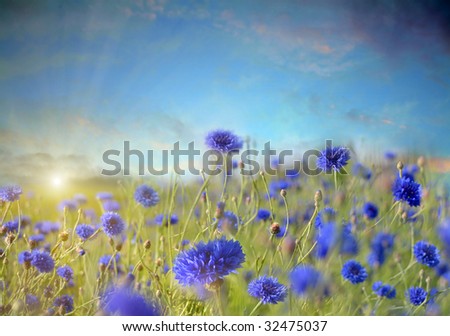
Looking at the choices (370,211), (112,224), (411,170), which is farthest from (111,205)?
(411,170)

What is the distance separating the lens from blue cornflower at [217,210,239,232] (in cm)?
107

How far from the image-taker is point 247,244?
108 centimetres

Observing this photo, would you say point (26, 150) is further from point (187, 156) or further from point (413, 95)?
Answer: point (413, 95)

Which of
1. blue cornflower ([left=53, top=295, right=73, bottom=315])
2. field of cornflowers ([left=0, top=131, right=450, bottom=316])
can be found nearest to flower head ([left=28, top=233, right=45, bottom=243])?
field of cornflowers ([left=0, top=131, right=450, bottom=316])

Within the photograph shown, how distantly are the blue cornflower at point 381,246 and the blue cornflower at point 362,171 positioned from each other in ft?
0.44

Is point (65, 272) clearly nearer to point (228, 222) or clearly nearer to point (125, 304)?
point (125, 304)

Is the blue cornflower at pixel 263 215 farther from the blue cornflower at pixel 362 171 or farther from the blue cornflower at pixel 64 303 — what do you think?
the blue cornflower at pixel 64 303

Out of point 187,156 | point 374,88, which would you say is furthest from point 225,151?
point 374,88

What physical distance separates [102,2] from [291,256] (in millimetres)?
641

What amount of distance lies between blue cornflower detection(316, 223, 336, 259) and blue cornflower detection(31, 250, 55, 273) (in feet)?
1.51

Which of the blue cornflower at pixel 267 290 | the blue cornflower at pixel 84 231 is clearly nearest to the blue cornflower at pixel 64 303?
the blue cornflower at pixel 84 231

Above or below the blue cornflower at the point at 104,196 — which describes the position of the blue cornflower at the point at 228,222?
below

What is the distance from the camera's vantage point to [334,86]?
1.23m

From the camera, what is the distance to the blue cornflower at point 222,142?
1.12 meters
